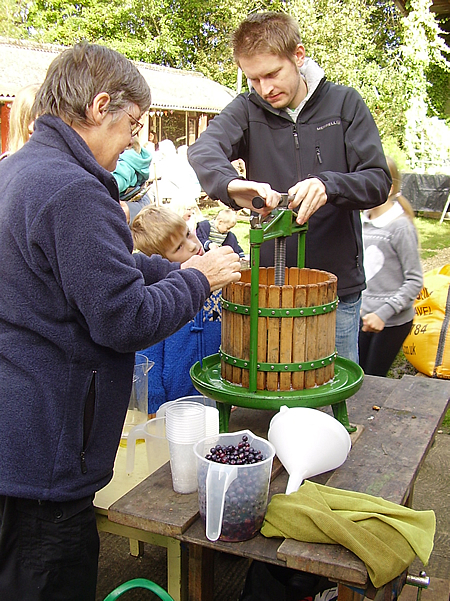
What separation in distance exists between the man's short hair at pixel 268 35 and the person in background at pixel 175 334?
0.86 m

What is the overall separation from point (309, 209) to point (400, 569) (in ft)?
3.77

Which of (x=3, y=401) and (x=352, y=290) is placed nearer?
(x=3, y=401)

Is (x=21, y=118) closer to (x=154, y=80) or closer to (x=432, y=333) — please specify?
(x=432, y=333)

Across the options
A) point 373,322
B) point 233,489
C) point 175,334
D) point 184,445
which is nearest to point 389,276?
point 373,322

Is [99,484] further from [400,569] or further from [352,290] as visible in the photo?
[352,290]

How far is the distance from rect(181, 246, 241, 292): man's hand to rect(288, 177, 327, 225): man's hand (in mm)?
390

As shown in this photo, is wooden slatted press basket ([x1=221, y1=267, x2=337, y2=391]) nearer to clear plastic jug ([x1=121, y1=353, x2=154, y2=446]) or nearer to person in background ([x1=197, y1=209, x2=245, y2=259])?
clear plastic jug ([x1=121, y1=353, x2=154, y2=446])

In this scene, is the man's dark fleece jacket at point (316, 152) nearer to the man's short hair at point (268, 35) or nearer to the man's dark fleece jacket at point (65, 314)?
the man's short hair at point (268, 35)

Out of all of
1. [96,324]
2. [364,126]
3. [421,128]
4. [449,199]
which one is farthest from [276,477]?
[421,128]

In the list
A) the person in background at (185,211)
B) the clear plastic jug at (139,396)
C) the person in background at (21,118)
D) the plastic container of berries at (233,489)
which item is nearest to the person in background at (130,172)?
the person in background at (185,211)

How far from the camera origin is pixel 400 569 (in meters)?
1.33

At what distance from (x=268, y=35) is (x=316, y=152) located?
1.63ft

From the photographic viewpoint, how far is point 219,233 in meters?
4.44

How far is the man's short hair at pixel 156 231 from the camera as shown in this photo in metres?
2.75
